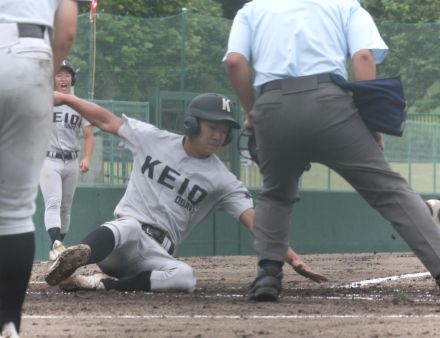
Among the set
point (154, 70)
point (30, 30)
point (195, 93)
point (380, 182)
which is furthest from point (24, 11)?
point (195, 93)

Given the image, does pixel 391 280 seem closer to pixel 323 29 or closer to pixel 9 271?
pixel 323 29

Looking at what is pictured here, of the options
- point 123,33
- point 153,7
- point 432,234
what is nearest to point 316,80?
point 432,234

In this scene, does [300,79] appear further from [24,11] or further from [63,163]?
[63,163]

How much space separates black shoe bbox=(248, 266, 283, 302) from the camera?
7.46 m

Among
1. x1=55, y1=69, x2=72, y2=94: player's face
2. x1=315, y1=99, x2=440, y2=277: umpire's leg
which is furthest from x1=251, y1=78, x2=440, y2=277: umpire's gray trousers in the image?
x1=55, y1=69, x2=72, y2=94: player's face

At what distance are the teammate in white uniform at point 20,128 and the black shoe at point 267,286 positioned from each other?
236cm

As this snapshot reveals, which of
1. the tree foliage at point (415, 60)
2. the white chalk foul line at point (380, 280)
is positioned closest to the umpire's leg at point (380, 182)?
the white chalk foul line at point (380, 280)

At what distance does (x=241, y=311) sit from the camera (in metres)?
6.85

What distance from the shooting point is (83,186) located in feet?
43.9

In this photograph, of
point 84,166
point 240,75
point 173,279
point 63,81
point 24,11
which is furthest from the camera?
point 84,166

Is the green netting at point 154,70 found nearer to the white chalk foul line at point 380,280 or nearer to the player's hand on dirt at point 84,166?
the player's hand on dirt at point 84,166

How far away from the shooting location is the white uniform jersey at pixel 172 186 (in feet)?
26.9

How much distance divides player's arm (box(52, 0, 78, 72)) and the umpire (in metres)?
2.03

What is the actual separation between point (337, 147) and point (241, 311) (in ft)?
3.53
